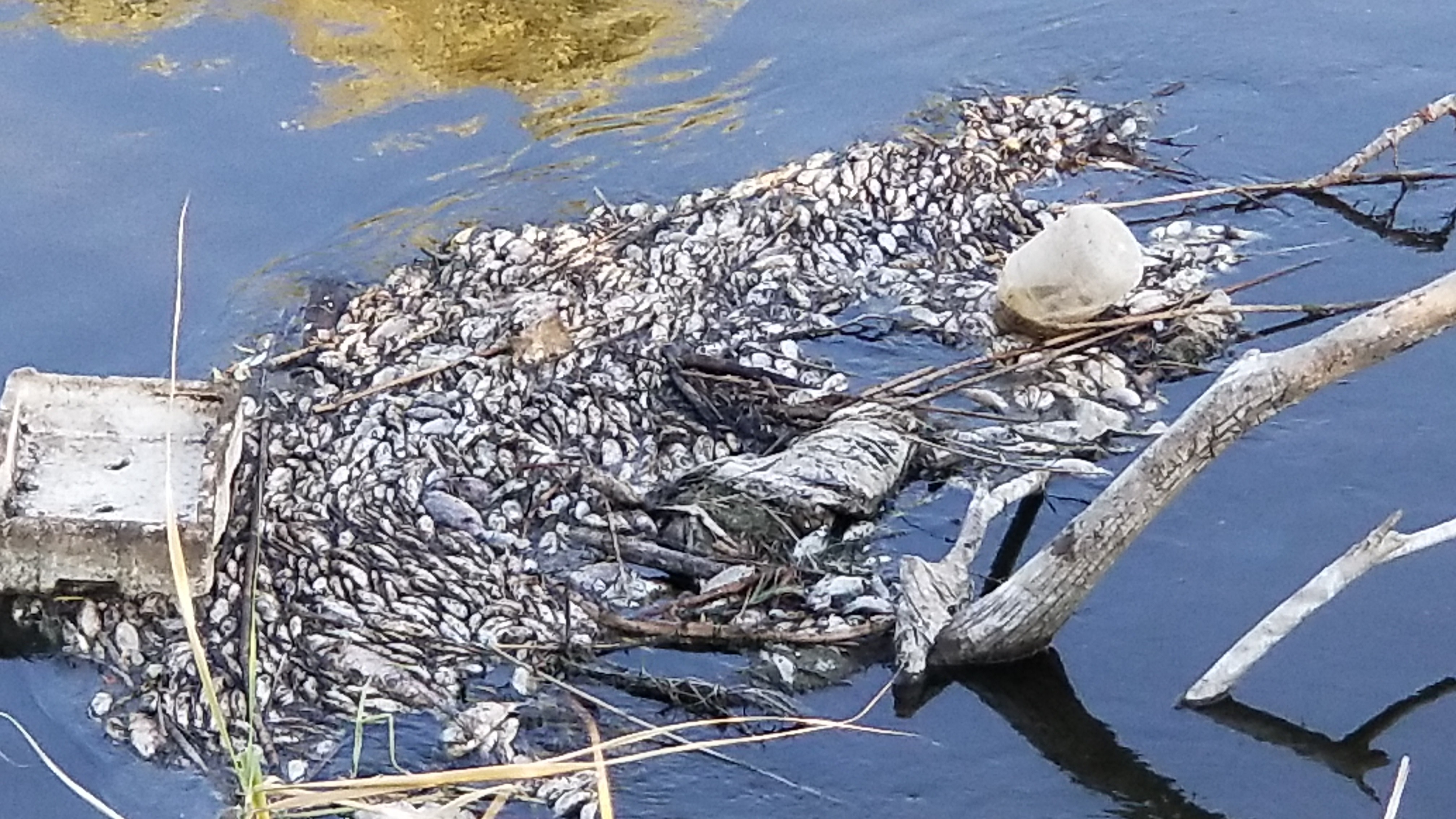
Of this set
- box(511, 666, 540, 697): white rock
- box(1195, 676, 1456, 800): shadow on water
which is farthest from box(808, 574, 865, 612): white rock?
box(1195, 676, 1456, 800): shadow on water

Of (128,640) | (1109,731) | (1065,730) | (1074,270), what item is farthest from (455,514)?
(1074,270)

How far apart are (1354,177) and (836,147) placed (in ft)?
6.67

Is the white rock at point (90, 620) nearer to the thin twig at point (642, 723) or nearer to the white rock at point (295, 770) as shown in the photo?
the white rock at point (295, 770)

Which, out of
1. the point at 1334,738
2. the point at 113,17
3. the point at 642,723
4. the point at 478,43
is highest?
the point at 113,17

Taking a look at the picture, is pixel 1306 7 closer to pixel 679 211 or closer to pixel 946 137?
pixel 946 137

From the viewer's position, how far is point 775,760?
Answer: 4.19m

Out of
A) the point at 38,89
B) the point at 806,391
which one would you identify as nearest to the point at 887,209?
the point at 806,391

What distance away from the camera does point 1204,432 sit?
3.78 meters

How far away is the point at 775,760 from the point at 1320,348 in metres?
1.66

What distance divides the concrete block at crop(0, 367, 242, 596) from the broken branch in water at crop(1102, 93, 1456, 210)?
3525 mm

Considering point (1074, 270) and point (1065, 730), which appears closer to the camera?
point (1065, 730)

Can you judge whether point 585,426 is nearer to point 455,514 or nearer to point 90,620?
point 455,514

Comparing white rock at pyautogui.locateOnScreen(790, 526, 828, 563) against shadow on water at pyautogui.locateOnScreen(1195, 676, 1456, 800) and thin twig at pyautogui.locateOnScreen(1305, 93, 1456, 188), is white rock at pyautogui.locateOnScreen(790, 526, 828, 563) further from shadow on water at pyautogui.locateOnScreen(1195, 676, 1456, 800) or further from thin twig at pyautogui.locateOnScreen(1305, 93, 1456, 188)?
thin twig at pyautogui.locateOnScreen(1305, 93, 1456, 188)

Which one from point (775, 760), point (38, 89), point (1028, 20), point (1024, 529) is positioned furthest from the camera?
→ point (1028, 20)
